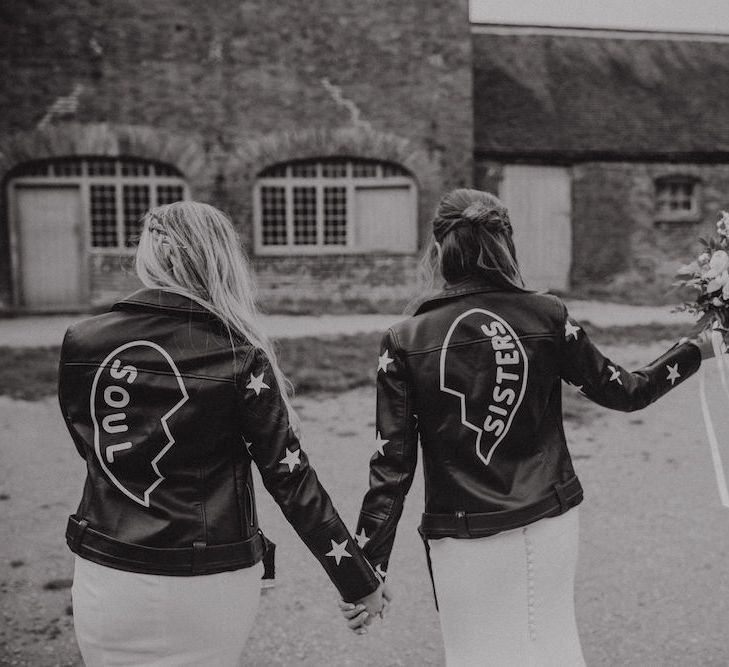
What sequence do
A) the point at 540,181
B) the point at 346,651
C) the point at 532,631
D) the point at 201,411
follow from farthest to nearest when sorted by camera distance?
the point at 540,181
the point at 346,651
the point at 532,631
the point at 201,411

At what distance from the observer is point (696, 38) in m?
22.5

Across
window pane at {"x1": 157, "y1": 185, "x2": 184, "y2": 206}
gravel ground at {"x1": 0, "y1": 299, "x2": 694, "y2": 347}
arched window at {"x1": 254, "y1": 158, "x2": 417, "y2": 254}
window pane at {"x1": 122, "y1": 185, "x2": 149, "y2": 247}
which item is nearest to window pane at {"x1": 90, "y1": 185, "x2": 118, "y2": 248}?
window pane at {"x1": 122, "y1": 185, "x2": 149, "y2": 247}

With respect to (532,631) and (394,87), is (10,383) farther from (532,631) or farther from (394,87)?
(394,87)

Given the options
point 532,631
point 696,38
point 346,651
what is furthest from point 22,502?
point 696,38

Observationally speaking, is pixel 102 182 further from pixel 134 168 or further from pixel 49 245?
pixel 49 245

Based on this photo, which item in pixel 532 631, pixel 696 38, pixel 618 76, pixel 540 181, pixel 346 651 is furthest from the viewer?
pixel 696 38

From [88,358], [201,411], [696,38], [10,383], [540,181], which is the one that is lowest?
[10,383]

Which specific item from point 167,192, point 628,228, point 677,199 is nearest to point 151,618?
point 167,192

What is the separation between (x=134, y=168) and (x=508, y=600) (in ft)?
50.6

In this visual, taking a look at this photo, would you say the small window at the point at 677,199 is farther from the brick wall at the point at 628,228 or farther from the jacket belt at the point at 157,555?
the jacket belt at the point at 157,555

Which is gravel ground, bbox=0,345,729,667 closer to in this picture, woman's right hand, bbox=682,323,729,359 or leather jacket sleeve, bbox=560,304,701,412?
woman's right hand, bbox=682,323,729,359

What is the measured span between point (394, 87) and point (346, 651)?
14.3m

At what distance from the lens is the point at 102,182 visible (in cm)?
1636

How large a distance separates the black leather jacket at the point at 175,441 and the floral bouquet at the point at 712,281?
1.86 meters
